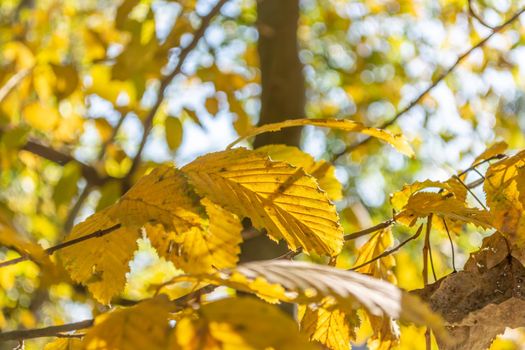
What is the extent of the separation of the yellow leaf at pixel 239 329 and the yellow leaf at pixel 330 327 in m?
0.25

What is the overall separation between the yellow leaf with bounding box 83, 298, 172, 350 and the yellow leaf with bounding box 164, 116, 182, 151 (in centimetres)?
136

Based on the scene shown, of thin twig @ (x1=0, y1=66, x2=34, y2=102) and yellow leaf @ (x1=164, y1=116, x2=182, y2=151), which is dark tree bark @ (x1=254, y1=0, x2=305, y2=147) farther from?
thin twig @ (x1=0, y1=66, x2=34, y2=102)

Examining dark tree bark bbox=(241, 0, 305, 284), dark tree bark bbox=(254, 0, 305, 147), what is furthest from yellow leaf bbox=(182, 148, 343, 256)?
dark tree bark bbox=(254, 0, 305, 147)

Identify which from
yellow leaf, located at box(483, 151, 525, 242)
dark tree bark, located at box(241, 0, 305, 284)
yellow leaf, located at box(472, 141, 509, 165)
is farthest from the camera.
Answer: dark tree bark, located at box(241, 0, 305, 284)

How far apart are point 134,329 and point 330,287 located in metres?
0.12

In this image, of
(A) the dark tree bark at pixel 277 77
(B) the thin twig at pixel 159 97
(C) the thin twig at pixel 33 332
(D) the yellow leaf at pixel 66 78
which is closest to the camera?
(C) the thin twig at pixel 33 332

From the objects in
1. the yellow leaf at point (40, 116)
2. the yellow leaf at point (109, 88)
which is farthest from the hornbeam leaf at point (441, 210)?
the yellow leaf at point (40, 116)

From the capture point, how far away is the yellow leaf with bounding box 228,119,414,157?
613 mm

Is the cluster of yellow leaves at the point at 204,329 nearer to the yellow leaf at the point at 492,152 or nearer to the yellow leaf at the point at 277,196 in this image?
the yellow leaf at the point at 277,196

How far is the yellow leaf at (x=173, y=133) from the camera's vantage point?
1.77 meters

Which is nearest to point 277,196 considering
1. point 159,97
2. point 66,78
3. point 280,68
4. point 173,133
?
point 159,97

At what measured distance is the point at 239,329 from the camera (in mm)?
377

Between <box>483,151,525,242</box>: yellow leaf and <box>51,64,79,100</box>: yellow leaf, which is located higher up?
<box>51,64,79,100</box>: yellow leaf

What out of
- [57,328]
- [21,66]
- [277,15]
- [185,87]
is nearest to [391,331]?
[57,328]
